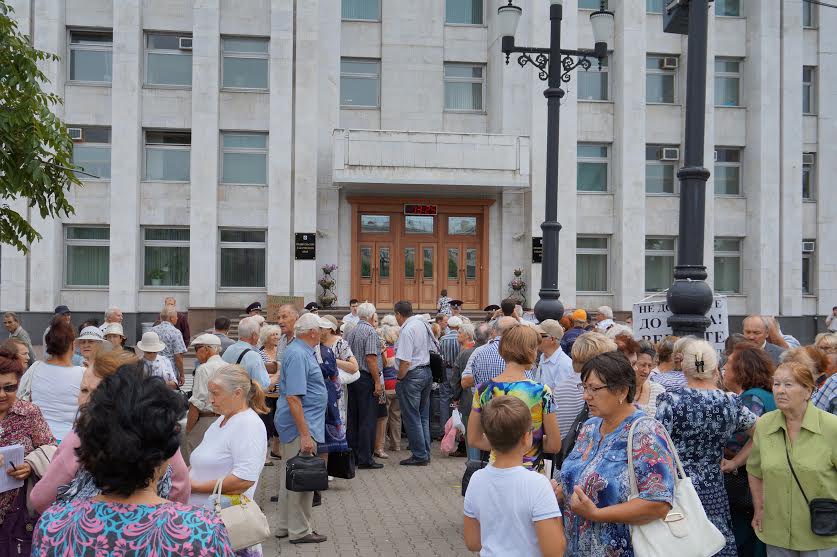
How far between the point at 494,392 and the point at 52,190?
26.1 feet

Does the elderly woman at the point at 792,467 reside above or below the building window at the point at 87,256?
below

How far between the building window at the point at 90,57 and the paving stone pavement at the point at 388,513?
66.2ft

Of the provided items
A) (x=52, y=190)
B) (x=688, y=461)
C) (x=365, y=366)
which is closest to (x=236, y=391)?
(x=688, y=461)

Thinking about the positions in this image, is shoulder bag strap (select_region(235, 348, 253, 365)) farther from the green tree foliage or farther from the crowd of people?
the green tree foliage

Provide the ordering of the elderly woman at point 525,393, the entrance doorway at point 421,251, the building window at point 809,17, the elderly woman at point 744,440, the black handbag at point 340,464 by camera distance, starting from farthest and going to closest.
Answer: the building window at point 809,17, the entrance doorway at point 421,251, the black handbag at point 340,464, the elderly woman at point 525,393, the elderly woman at point 744,440

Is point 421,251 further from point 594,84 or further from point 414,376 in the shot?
point 414,376

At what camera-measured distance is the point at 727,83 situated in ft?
102

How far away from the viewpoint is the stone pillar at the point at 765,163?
29922 mm

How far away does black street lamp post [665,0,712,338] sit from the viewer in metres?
7.36

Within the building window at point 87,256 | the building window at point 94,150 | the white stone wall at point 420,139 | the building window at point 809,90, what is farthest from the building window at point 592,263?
the building window at point 94,150

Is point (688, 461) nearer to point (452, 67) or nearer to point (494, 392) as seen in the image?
point (494, 392)

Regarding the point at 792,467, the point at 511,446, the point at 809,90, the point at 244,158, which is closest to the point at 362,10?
the point at 244,158

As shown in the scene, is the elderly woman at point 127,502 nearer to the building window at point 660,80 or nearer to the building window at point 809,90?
the building window at point 660,80

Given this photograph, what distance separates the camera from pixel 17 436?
4.75 m
